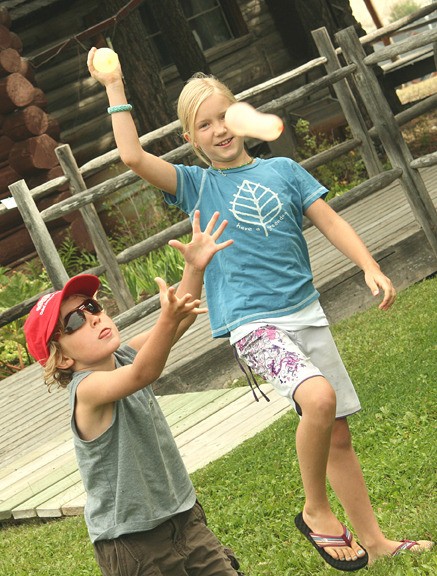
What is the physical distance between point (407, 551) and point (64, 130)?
1154 cm

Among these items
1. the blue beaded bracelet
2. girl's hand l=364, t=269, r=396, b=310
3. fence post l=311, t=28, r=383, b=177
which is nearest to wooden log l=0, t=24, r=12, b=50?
fence post l=311, t=28, r=383, b=177

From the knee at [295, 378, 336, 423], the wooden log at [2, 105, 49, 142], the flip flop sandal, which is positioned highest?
the wooden log at [2, 105, 49, 142]

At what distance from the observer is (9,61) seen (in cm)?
1220

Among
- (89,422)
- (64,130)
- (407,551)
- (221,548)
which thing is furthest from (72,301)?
(64,130)

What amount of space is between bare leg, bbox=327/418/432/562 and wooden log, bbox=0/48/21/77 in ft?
30.5

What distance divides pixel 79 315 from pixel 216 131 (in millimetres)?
998

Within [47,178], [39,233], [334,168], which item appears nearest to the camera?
[39,233]

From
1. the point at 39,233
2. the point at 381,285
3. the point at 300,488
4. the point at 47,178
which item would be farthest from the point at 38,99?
the point at 381,285

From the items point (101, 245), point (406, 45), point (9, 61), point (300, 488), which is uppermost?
point (9, 61)

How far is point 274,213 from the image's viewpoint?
152 inches

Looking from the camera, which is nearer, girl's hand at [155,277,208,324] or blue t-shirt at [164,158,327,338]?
girl's hand at [155,277,208,324]

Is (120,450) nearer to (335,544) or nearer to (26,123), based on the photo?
(335,544)

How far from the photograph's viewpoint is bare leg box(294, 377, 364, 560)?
137 inches

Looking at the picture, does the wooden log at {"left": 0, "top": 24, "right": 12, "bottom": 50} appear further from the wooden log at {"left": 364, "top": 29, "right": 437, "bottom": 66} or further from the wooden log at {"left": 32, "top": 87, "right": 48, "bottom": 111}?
the wooden log at {"left": 364, "top": 29, "right": 437, "bottom": 66}
